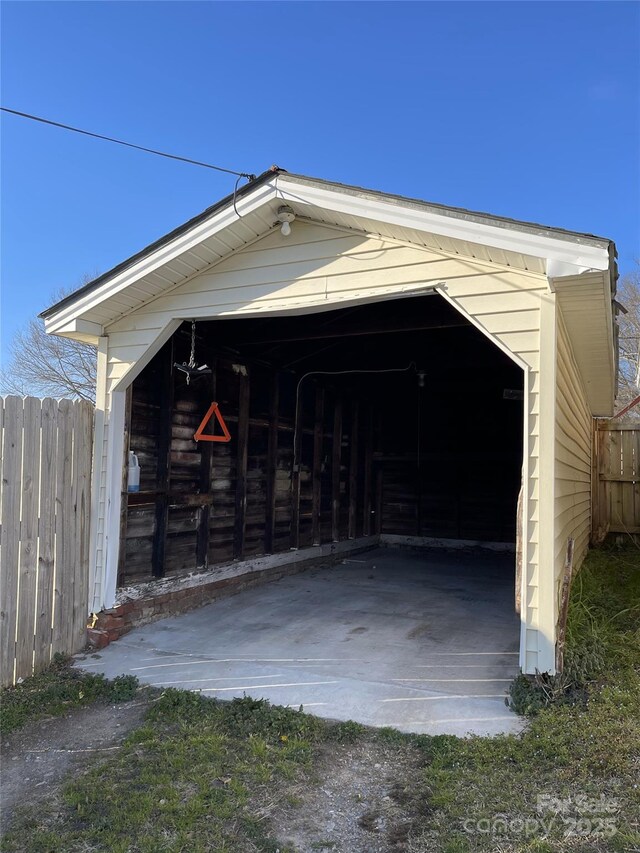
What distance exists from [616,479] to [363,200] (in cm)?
730

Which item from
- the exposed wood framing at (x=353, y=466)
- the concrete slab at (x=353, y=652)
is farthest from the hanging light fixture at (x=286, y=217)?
the exposed wood framing at (x=353, y=466)

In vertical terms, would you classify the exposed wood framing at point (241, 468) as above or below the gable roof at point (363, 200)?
below

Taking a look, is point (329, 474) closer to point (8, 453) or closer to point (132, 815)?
point (8, 453)

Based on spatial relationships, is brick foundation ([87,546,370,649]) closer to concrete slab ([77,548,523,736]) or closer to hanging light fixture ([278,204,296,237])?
concrete slab ([77,548,523,736])

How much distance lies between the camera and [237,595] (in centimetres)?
624

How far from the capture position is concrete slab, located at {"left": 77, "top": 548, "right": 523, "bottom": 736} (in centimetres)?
339

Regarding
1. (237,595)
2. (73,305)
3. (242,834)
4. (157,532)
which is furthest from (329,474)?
(242,834)

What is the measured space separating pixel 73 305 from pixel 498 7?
488cm

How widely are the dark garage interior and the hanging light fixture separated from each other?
144cm

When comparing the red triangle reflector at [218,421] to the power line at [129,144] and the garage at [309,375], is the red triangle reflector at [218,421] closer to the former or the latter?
the garage at [309,375]

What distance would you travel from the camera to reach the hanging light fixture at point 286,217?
169 inches

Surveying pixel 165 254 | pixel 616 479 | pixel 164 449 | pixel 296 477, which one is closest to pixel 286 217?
pixel 165 254

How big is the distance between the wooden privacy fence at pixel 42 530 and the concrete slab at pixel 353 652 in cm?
41

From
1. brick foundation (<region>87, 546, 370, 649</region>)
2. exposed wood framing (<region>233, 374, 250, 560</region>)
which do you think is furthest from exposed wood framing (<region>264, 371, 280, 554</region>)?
exposed wood framing (<region>233, 374, 250, 560</region>)
